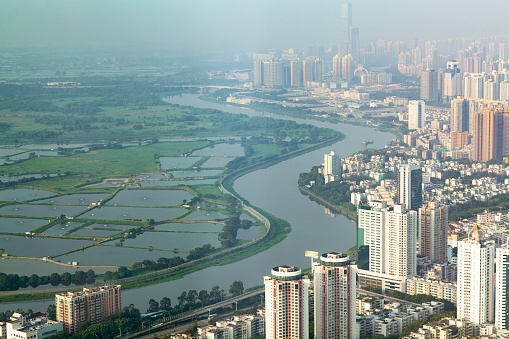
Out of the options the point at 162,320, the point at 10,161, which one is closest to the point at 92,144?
the point at 10,161

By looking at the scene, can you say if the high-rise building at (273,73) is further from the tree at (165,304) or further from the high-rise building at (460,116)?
the tree at (165,304)

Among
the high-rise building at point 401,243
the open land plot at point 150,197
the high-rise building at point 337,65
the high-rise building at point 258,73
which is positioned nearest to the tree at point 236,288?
the high-rise building at point 401,243

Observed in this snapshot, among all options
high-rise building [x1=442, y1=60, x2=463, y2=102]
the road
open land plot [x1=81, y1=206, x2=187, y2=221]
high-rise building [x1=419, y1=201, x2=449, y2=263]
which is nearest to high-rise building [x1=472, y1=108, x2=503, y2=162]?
open land plot [x1=81, y1=206, x2=187, y2=221]

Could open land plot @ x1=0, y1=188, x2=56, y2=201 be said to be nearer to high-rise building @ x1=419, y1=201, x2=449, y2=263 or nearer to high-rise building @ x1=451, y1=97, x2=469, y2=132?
high-rise building @ x1=419, y1=201, x2=449, y2=263

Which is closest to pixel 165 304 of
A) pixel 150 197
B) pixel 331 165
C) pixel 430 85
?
pixel 150 197

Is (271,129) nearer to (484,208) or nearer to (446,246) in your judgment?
(484,208)

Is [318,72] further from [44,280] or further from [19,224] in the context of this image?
[44,280]
